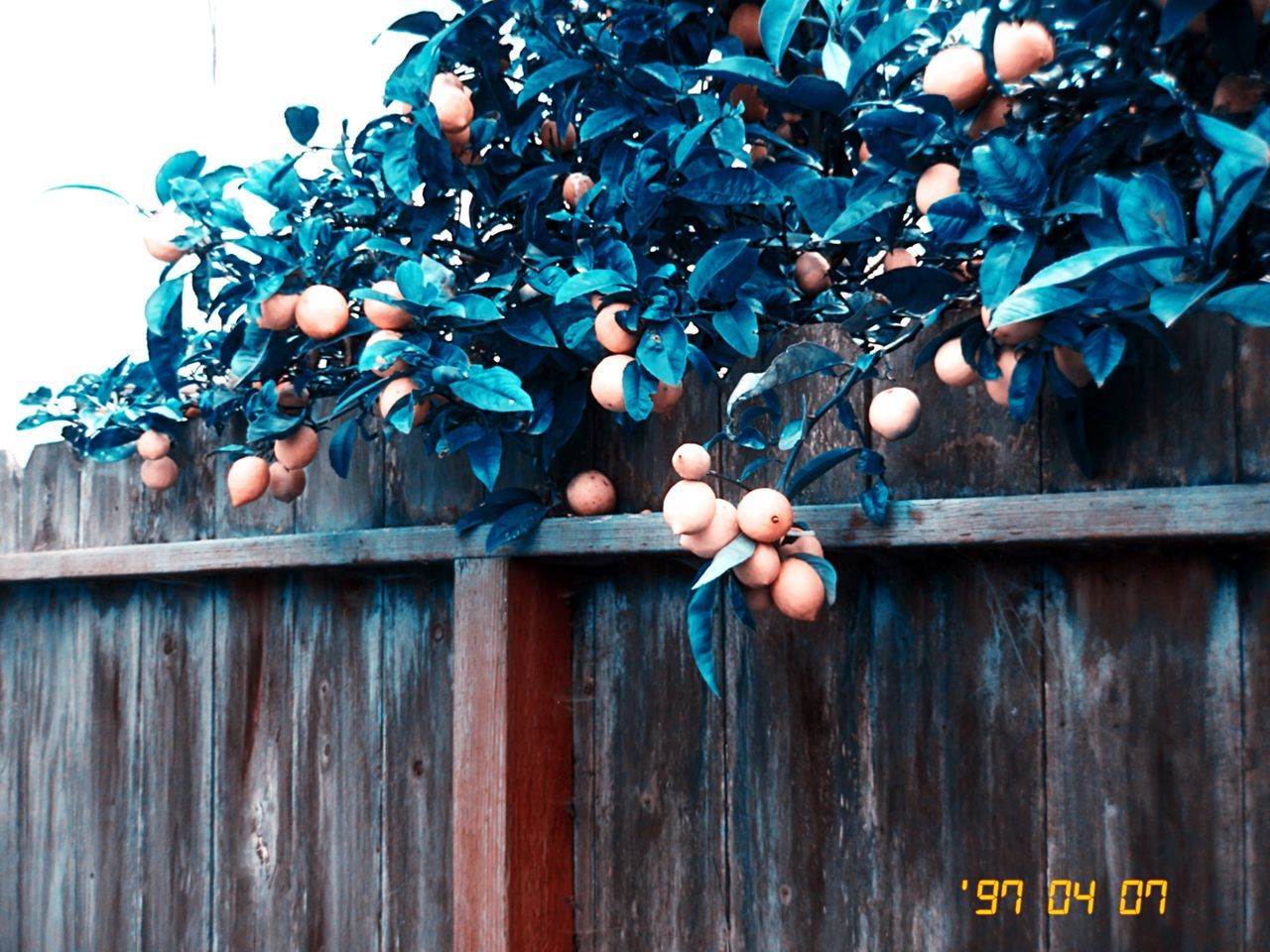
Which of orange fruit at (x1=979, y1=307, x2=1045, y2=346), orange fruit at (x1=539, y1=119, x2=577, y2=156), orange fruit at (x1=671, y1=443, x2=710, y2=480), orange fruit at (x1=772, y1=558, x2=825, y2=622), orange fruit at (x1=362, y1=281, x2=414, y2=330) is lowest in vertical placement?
orange fruit at (x1=772, y1=558, x2=825, y2=622)

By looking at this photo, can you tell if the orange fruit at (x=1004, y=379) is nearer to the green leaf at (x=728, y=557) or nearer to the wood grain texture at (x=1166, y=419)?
the wood grain texture at (x=1166, y=419)

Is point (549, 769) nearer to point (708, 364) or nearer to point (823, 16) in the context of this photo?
point (708, 364)

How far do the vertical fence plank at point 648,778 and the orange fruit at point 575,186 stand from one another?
0.40 meters

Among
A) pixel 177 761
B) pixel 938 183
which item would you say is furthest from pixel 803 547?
pixel 177 761

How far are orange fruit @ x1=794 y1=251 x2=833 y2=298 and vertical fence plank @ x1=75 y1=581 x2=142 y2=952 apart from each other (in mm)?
1189

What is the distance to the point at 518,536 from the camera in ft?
4.43

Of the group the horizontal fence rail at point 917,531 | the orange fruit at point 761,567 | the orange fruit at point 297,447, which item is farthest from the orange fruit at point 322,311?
the orange fruit at point 761,567

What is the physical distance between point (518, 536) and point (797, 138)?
515 millimetres

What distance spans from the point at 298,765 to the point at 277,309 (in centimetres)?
67

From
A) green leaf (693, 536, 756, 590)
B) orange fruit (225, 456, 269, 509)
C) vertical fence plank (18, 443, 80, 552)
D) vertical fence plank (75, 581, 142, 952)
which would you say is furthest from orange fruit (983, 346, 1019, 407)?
vertical fence plank (18, 443, 80, 552)

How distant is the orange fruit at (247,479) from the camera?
54.8 inches

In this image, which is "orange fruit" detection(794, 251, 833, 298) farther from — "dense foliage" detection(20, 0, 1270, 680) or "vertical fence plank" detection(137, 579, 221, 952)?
"vertical fence plank" detection(137, 579, 221, 952)

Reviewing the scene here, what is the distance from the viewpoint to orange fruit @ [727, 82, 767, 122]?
1.27 metres

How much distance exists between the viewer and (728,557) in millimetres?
981
